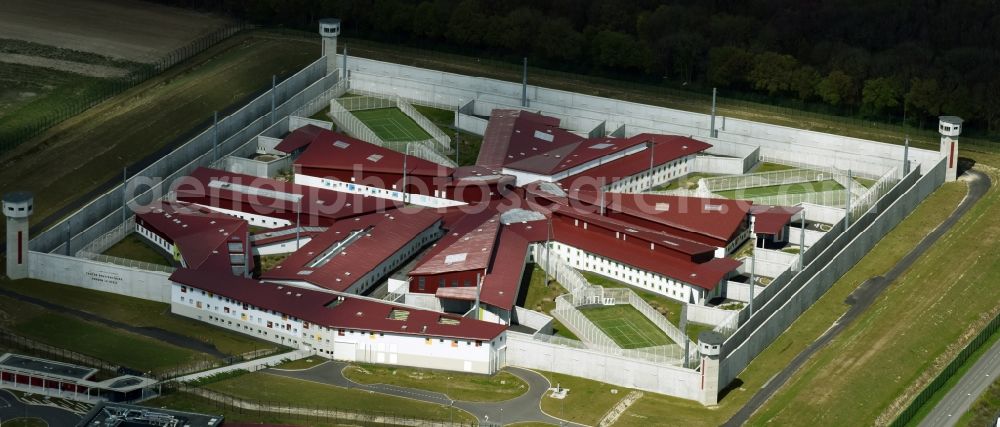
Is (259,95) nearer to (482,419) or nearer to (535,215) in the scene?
(535,215)

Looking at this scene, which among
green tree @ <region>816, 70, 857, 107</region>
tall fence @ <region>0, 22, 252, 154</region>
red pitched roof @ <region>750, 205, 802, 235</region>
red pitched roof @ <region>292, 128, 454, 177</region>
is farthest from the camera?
green tree @ <region>816, 70, 857, 107</region>

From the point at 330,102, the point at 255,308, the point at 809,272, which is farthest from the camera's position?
the point at 330,102

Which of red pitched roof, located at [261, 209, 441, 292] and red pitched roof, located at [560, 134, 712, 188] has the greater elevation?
red pitched roof, located at [560, 134, 712, 188]

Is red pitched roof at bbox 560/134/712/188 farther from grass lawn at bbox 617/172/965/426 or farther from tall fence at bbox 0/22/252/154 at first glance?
tall fence at bbox 0/22/252/154

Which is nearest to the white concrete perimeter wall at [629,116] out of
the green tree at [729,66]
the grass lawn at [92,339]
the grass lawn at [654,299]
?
the green tree at [729,66]

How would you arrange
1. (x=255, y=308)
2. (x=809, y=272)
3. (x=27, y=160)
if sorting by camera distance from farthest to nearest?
(x=27, y=160) → (x=809, y=272) → (x=255, y=308)

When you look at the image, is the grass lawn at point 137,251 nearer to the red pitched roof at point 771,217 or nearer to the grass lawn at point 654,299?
the grass lawn at point 654,299

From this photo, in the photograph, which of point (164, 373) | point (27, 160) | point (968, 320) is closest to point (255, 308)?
point (164, 373)

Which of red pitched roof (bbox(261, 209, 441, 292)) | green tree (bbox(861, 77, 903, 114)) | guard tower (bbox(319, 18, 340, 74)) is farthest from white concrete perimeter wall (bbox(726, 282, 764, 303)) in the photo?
guard tower (bbox(319, 18, 340, 74))
